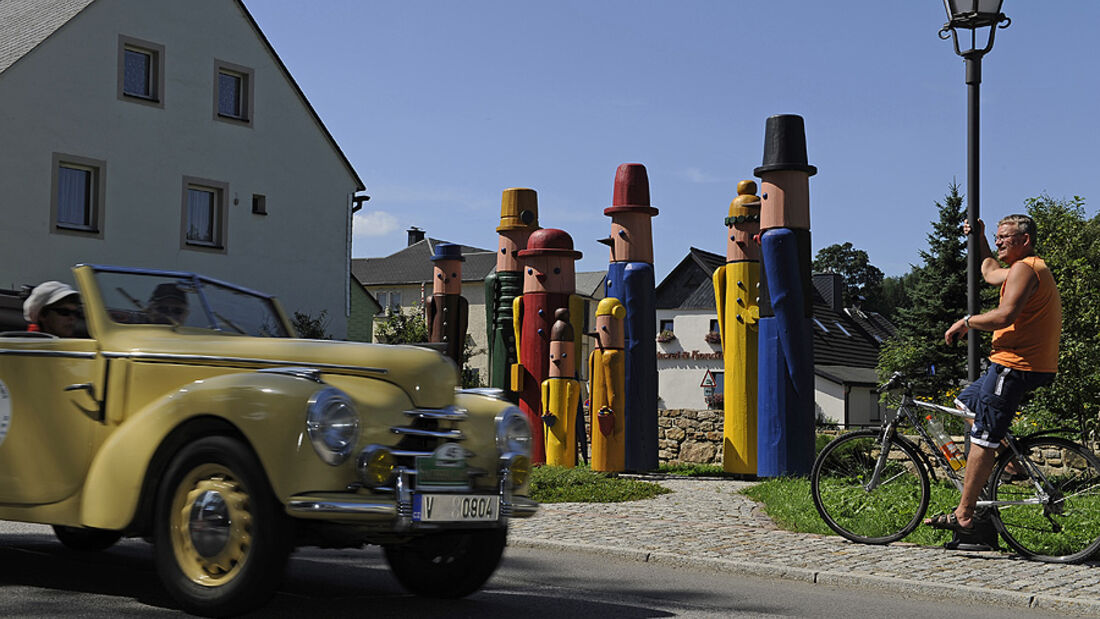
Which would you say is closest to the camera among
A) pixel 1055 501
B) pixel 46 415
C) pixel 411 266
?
pixel 46 415

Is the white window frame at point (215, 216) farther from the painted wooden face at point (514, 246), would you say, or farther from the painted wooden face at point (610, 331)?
the painted wooden face at point (610, 331)

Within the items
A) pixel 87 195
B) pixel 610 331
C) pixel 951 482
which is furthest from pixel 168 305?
pixel 87 195

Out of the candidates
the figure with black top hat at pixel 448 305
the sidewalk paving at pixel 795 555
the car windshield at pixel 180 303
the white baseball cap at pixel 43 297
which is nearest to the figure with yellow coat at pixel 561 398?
the figure with black top hat at pixel 448 305

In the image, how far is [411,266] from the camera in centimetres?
7906

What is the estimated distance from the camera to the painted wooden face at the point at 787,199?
46.0ft

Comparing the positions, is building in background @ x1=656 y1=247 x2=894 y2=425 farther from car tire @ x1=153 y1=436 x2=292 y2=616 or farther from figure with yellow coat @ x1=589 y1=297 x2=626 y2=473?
car tire @ x1=153 y1=436 x2=292 y2=616

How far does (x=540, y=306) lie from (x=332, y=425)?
36.0ft

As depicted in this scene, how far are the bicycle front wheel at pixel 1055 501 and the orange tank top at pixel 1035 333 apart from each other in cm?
53

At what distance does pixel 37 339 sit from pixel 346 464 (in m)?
2.19

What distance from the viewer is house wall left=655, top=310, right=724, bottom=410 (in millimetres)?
61625

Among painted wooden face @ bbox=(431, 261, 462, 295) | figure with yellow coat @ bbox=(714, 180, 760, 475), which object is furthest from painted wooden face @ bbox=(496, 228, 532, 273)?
figure with yellow coat @ bbox=(714, 180, 760, 475)

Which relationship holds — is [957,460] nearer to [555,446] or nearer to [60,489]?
[60,489]

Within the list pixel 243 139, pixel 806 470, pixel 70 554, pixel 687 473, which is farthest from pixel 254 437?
pixel 243 139

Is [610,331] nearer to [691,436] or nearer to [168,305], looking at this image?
[691,436]
